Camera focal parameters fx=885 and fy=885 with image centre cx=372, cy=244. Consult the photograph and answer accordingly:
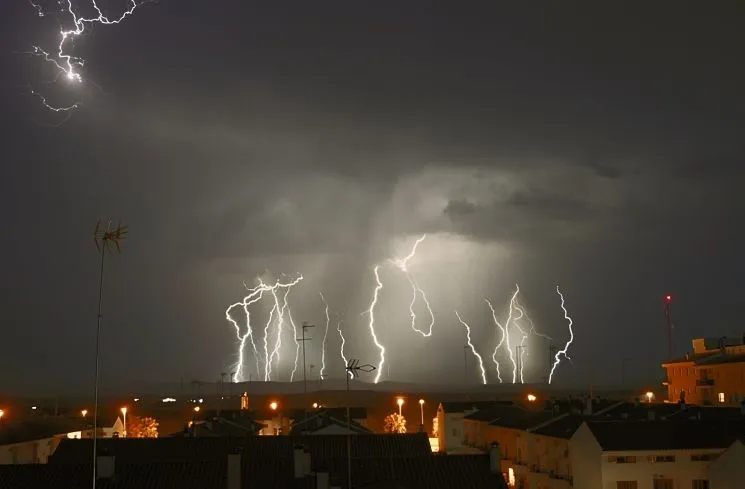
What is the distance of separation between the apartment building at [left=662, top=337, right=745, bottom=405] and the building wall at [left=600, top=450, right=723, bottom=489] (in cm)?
2913

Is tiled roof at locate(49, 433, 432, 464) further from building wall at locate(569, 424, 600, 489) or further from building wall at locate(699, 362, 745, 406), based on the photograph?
building wall at locate(699, 362, 745, 406)

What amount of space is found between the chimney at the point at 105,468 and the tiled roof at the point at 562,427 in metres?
26.9

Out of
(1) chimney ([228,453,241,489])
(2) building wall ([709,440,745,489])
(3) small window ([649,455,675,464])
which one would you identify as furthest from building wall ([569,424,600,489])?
(1) chimney ([228,453,241,489])

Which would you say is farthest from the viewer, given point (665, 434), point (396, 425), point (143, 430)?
point (396, 425)

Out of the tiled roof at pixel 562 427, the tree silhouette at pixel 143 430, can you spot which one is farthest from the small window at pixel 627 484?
the tree silhouette at pixel 143 430

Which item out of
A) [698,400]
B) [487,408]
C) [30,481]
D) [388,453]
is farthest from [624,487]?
[698,400]

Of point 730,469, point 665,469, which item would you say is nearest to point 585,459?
point 665,469

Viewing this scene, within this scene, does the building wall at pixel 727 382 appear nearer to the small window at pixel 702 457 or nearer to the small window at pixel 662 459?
the small window at pixel 702 457

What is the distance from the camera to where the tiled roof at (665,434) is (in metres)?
44.9

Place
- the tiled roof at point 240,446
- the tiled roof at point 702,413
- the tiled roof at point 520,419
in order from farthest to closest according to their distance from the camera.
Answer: the tiled roof at point 520,419, the tiled roof at point 702,413, the tiled roof at point 240,446

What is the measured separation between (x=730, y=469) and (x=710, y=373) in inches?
1767

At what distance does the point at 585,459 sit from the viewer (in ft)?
155

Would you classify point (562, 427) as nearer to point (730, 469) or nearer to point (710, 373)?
point (730, 469)

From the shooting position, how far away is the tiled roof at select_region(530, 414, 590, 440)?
52.1 metres
